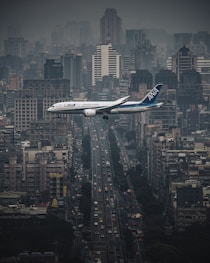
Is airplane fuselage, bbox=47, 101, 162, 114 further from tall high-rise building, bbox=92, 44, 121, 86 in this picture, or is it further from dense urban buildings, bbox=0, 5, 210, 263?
tall high-rise building, bbox=92, 44, 121, 86

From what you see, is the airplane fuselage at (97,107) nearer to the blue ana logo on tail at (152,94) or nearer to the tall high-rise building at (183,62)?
the blue ana logo on tail at (152,94)

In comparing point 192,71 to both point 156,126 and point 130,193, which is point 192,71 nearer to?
point 156,126

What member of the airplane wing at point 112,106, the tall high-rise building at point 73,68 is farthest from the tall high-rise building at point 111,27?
the airplane wing at point 112,106

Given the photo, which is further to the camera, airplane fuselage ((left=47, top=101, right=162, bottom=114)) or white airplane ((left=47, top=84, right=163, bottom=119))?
airplane fuselage ((left=47, top=101, right=162, bottom=114))

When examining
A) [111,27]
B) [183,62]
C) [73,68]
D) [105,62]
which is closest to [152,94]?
[183,62]

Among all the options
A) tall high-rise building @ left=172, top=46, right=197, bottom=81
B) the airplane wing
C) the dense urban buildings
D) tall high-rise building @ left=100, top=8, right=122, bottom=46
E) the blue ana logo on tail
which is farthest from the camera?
tall high-rise building @ left=100, top=8, right=122, bottom=46

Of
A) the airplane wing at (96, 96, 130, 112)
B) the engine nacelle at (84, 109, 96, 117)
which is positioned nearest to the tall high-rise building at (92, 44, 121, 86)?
the airplane wing at (96, 96, 130, 112)
